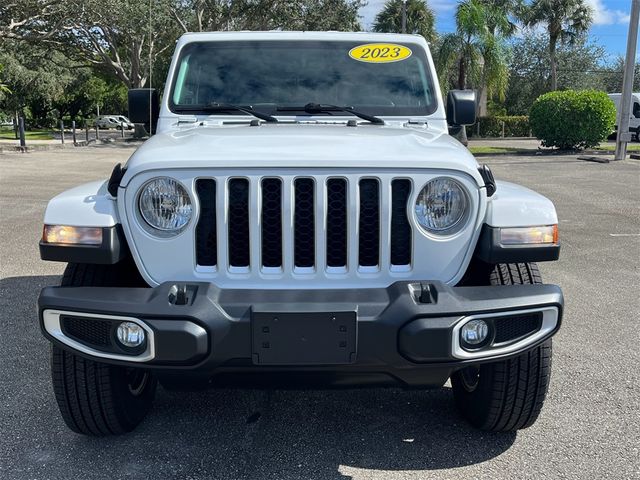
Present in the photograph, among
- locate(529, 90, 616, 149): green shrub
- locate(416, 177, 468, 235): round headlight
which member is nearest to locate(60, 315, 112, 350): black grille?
locate(416, 177, 468, 235): round headlight

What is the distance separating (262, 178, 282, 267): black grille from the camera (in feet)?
8.29

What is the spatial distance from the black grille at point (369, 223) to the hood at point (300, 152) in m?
0.09

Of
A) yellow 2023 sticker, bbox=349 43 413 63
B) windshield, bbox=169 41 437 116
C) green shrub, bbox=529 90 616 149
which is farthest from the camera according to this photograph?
green shrub, bbox=529 90 616 149

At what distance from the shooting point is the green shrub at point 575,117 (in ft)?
69.3

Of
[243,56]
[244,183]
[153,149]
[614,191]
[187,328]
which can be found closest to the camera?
[187,328]

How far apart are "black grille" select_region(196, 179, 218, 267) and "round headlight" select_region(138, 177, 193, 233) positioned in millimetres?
52

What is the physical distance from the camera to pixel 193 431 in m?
3.15

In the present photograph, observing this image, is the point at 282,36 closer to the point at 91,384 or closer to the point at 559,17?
the point at 91,384

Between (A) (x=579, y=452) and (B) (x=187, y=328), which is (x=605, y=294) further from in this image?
(B) (x=187, y=328)

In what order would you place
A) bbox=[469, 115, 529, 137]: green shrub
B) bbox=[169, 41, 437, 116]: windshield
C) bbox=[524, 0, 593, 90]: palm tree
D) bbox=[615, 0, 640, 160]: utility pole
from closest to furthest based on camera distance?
bbox=[169, 41, 437, 116]: windshield, bbox=[615, 0, 640, 160]: utility pole, bbox=[469, 115, 529, 137]: green shrub, bbox=[524, 0, 593, 90]: palm tree

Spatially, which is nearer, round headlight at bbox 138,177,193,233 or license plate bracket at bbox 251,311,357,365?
license plate bracket at bbox 251,311,357,365

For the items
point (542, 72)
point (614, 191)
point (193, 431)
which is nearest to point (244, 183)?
point (193, 431)

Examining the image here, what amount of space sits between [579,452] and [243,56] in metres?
2.82

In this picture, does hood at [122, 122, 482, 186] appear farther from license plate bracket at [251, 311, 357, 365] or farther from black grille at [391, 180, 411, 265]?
license plate bracket at [251, 311, 357, 365]
